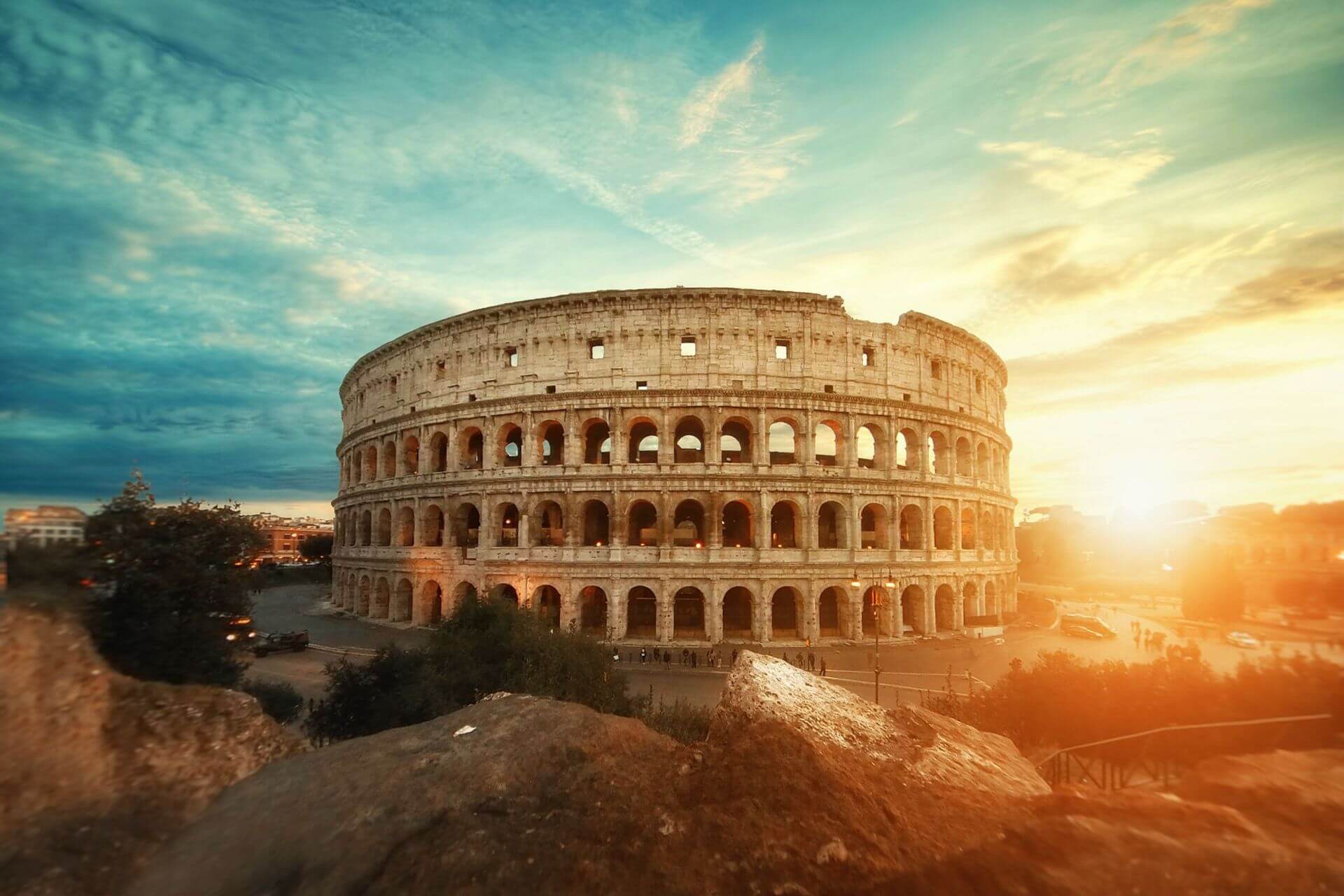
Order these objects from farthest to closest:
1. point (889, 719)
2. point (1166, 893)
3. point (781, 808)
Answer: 1. point (889, 719)
2. point (781, 808)
3. point (1166, 893)

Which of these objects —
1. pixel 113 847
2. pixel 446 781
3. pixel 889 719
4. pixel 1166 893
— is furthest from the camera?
pixel 889 719

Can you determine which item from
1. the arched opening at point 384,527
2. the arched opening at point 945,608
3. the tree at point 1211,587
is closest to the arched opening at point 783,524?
the arched opening at point 945,608

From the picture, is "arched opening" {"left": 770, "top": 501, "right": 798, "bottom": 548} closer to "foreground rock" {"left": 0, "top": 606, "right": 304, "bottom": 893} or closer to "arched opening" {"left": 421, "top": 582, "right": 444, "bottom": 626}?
"arched opening" {"left": 421, "top": 582, "right": 444, "bottom": 626}

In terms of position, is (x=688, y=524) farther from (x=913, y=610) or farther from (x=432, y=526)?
(x=432, y=526)

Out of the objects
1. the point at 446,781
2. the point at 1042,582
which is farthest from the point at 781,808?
the point at 1042,582

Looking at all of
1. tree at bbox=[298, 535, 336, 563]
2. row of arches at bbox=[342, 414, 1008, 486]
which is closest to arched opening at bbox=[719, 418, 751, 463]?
row of arches at bbox=[342, 414, 1008, 486]

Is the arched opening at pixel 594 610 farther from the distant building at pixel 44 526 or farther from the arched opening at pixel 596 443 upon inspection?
the distant building at pixel 44 526

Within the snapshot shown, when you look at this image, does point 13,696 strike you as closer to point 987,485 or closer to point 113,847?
point 113,847
